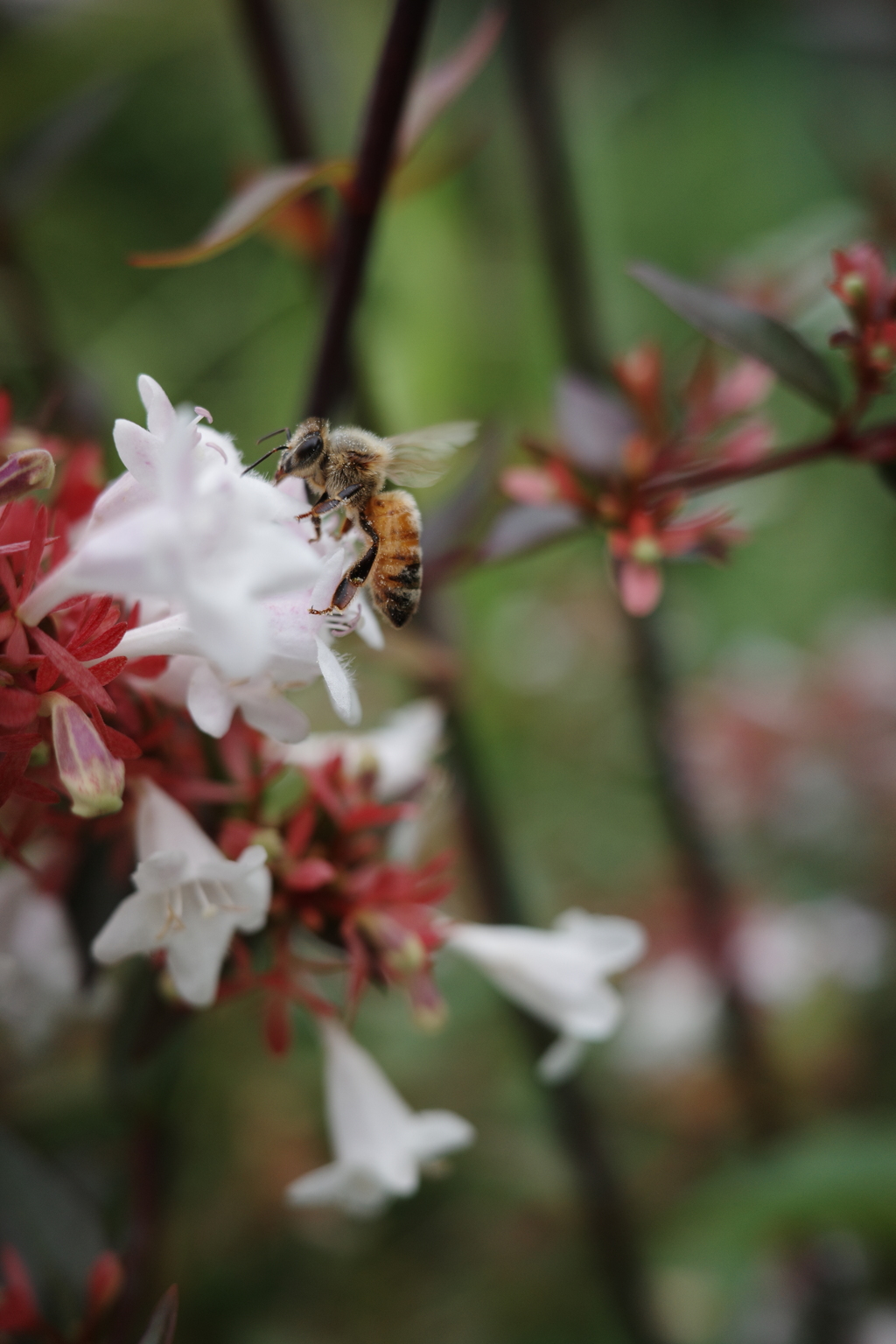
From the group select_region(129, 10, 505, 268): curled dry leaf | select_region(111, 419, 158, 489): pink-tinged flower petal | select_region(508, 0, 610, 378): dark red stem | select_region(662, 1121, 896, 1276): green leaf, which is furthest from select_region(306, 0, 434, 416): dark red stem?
select_region(662, 1121, 896, 1276): green leaf

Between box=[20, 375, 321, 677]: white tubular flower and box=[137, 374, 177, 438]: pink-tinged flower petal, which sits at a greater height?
box=[137, 374, 177, 438]: pink-tinged flower petal

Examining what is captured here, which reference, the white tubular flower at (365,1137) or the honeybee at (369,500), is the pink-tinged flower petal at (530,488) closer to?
the honeybee at (369,500)

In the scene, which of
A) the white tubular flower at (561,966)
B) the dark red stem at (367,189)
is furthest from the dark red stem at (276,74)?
the white tubular flower at (561,966)

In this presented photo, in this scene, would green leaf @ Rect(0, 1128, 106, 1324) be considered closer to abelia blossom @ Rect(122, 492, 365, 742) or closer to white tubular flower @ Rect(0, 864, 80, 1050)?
white tubular flower @ Rect(0, 864, 80, 1050)

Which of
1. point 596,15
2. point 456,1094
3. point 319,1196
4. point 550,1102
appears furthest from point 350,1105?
point 596,15

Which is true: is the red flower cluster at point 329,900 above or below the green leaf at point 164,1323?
above

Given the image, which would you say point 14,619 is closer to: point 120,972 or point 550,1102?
point 120,972
